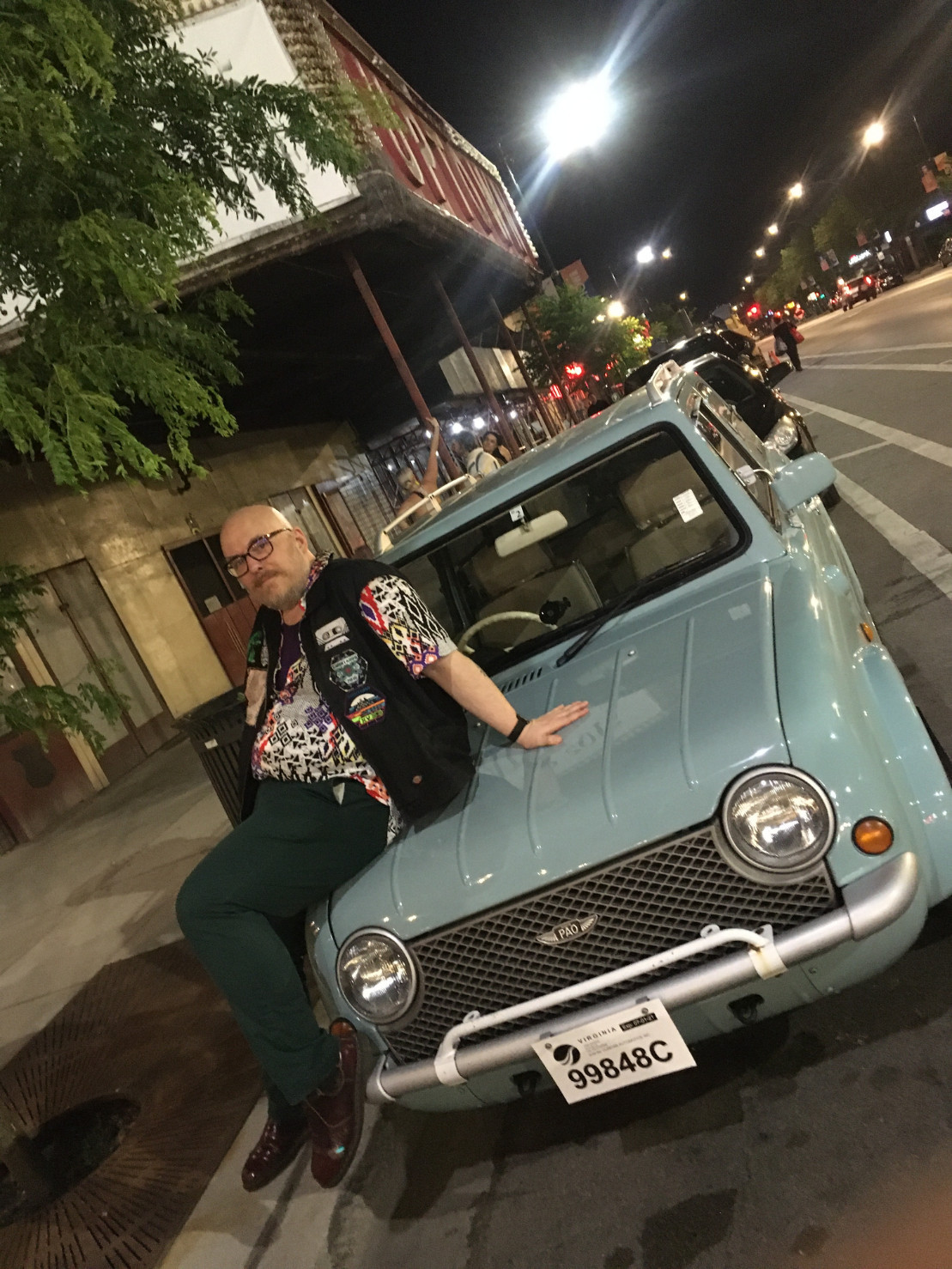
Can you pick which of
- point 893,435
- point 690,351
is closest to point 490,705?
point 690,351

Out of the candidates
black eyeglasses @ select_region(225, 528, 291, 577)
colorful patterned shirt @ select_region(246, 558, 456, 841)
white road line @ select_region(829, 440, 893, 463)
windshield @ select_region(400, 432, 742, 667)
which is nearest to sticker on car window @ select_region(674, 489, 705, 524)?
windshield @ select_region(400, 432, 742, 667)

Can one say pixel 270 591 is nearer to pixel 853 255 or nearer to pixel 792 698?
pixel 792 698

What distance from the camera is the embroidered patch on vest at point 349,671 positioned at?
2.92 meters

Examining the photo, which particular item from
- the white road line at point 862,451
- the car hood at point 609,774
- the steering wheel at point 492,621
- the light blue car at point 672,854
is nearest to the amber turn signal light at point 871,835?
the light blue car at point 672,854

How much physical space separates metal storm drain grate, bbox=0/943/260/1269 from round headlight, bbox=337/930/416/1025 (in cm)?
138

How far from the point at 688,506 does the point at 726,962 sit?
1.72m

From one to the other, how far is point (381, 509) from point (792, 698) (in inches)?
760

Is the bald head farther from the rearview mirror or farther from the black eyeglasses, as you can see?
the rearview mirror

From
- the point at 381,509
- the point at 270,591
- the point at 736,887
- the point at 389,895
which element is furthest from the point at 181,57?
the point at 381,509

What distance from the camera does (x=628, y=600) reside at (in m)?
3.33

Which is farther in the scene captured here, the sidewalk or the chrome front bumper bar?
the sidewalk

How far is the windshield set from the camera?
3387 millimetres

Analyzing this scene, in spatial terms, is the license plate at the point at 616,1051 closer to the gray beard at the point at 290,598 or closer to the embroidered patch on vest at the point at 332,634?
the embroidered patch on vest at the point at 332,634

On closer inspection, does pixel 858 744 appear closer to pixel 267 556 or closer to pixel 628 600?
pixel 628 600
